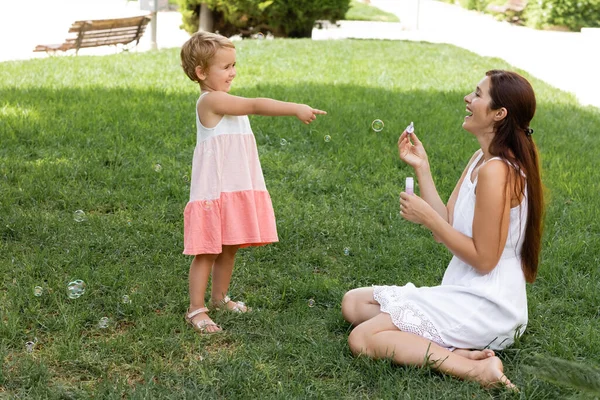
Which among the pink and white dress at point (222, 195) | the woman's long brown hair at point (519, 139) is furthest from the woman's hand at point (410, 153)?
the pink and white dress at point (222, 195)

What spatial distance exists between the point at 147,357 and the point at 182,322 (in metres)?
0.33

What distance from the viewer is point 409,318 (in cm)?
299

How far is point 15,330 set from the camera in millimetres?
3176

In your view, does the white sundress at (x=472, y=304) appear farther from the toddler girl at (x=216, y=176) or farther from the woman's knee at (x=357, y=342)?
the toddler girl at (x=216, y=176)

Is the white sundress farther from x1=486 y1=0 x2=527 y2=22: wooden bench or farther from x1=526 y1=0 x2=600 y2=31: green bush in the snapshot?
x1=486 y1=0 x2=527 y2=22: wooden bench

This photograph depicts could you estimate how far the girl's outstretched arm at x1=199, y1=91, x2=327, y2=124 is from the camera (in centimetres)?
314

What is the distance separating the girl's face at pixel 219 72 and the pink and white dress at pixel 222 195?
0.14 meters

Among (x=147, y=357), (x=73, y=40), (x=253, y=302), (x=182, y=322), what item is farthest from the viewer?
(x=73, y=40)

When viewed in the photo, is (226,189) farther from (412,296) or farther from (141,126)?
(141,126)

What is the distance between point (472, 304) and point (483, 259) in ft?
0.58

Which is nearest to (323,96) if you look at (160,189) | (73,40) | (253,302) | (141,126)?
(141,126)

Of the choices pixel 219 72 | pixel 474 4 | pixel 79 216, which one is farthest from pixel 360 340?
pixel 474 4

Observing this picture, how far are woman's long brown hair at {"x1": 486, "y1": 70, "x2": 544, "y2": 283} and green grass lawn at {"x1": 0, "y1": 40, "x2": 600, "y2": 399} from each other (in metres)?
0.51

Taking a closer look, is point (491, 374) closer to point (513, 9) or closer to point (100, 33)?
point (100, 33)
